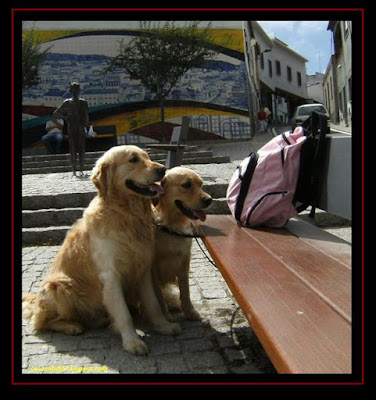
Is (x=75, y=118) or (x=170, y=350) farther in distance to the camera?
(x=75, y=118)

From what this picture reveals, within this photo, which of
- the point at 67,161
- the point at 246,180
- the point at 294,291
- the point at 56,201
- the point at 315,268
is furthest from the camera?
the point at 67,161

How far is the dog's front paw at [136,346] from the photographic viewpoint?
2.87 metres

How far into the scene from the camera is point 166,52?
19578 millimetres

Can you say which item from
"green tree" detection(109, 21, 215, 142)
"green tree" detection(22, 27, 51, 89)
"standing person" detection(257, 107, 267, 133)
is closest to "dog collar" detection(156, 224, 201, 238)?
"green tree" detection(109, 21, 215, 142)

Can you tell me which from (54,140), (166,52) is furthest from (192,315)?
(166,52)

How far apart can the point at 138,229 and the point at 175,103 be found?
20.9 meters

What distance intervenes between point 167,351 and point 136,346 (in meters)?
0.21

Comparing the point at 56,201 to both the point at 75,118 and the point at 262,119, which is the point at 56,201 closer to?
the point at 75,118

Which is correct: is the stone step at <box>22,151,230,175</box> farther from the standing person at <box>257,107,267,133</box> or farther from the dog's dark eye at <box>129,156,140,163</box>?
the dog's dark eye at <box>129,156,140,163</box>

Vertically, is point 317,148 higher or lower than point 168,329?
higher

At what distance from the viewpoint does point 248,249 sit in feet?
9.52

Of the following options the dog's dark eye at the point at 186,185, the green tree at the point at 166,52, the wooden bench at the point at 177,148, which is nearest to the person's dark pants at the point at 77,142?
the wooden bench at the point at 177,148
